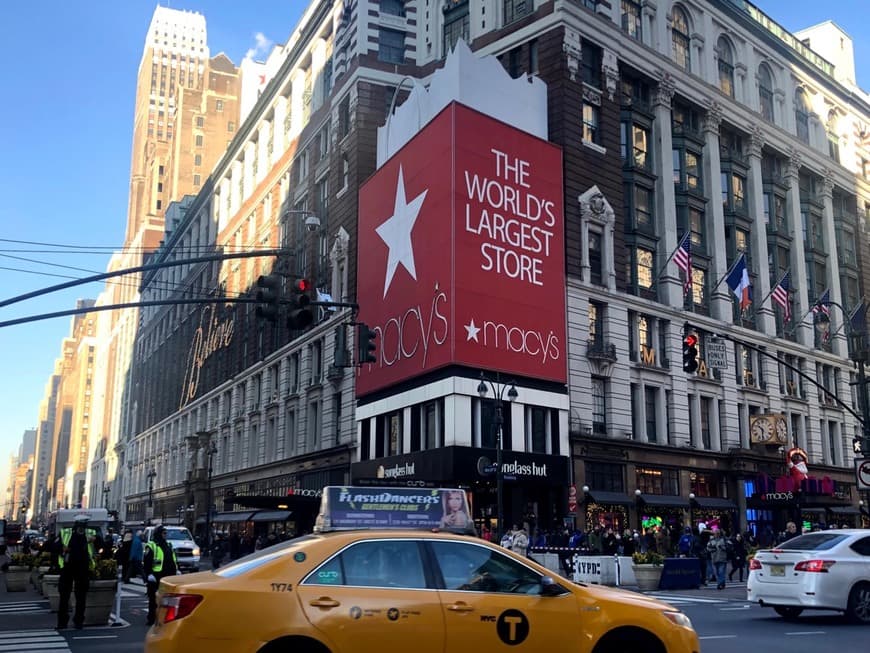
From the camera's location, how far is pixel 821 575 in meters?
→ 14.9

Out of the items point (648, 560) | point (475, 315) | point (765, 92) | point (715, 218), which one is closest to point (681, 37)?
point (765, 92)

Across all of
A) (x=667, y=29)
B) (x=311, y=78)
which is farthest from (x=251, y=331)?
(x=667, y=29)

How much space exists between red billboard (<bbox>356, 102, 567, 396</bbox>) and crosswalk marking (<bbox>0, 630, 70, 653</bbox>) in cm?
2297

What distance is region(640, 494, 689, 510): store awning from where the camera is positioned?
42625 millimetres

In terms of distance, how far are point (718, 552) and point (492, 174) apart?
65.4 ft

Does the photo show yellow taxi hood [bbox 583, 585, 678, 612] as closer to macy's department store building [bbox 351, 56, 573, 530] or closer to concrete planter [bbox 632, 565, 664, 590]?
concrete planter [bbox 632, 565, 664, 590]

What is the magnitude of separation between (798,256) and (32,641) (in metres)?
53.7

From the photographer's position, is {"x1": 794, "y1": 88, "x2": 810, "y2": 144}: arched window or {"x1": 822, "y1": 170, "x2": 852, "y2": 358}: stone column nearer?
{"x1": 822, "y1": 170, "x2": 852, "y2": 358}: stone column

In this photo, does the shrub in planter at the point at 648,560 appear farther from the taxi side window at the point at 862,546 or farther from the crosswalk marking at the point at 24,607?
the crosswalk marking at the point at 24,607

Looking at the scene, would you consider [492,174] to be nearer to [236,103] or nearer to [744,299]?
[744,299]

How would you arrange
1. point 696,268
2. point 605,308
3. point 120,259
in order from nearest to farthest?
point 605,308
point 696,268
point 120,259

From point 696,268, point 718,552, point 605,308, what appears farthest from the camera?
point 696,268

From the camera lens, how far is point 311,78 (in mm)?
61875

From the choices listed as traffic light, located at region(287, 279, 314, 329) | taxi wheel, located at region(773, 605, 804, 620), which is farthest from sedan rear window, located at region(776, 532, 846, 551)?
traffic light, located at region(287, 279, 314, 329)
